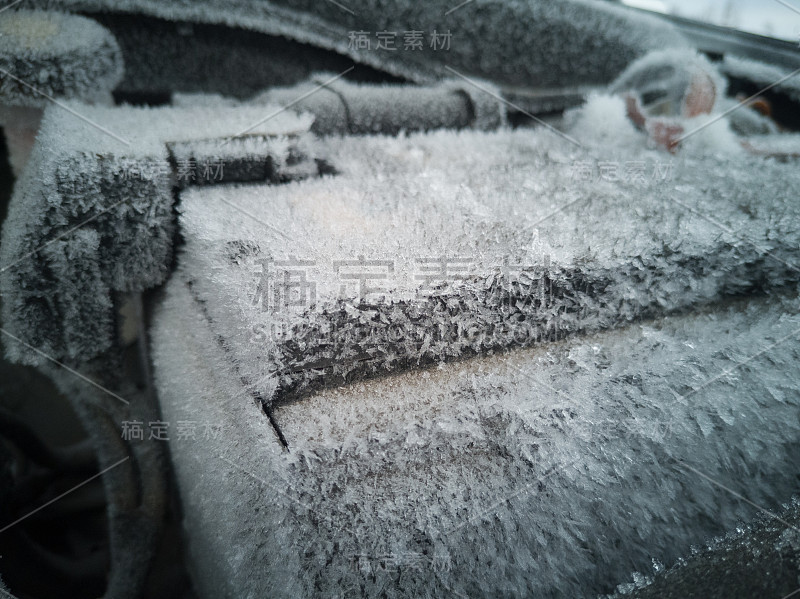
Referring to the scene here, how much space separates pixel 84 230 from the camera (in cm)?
49

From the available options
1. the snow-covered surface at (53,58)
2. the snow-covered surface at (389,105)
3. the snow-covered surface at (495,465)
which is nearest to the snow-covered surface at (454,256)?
the snow-covered surface at (495,465)

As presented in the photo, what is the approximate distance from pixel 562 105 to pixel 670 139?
0.92 ft

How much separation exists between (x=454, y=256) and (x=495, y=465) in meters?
0.20

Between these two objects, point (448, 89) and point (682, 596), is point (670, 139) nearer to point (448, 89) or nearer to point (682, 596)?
point (448, 89)

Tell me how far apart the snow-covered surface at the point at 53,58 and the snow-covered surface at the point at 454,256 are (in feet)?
1.02

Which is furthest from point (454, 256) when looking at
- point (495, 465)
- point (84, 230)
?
point (84, 230)

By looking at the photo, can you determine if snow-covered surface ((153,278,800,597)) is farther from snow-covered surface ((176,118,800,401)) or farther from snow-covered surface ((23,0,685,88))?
snow-covered surface ((23,0,685,88))

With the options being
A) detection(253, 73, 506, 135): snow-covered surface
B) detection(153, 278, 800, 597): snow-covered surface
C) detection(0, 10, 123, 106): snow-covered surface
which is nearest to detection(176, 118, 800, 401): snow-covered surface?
detection(153, 278, 800, 597): snow-covered surface

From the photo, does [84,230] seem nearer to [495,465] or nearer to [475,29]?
→ [495,465]

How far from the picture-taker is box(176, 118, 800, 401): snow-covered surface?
0.41 m

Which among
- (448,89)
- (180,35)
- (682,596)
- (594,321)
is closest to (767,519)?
(682,596)

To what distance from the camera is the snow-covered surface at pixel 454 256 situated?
409mm

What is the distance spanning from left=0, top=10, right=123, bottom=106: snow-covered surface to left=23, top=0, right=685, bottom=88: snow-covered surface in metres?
0.08

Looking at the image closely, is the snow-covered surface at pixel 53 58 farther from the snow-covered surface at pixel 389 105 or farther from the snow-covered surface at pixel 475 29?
the snow-covered surface at pixel 389 105
